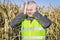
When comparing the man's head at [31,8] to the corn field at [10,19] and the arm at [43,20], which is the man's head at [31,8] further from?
the corn field at [10,19]

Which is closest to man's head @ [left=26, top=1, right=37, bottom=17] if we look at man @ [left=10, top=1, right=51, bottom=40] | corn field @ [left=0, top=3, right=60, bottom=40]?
man @ [left=10, top=1, right=51, bottom=40]

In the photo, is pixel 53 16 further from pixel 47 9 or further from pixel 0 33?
pixel 0 33

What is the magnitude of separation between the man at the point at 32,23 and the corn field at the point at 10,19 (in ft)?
1.02

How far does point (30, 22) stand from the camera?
198 centimetres

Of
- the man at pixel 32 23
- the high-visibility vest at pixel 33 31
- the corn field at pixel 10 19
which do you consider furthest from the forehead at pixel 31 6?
the corn field at pixel 10 19

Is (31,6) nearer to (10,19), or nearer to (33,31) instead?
(33,31)

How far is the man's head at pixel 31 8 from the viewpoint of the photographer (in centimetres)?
196

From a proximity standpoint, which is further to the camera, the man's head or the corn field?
the corn field

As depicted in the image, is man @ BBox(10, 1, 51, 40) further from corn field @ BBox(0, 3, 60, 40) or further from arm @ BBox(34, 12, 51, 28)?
corn field @ BBox(0, 3, 60, 40)

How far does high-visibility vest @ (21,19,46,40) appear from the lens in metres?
1.93

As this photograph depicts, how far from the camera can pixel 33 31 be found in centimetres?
194

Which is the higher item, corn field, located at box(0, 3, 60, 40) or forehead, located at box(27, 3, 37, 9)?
forehead, located at box(27, 3, 37, 9)

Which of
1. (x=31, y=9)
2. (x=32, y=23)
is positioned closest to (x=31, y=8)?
(x=31, y=9)

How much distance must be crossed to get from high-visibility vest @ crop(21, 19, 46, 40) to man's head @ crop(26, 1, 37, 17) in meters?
0.07
